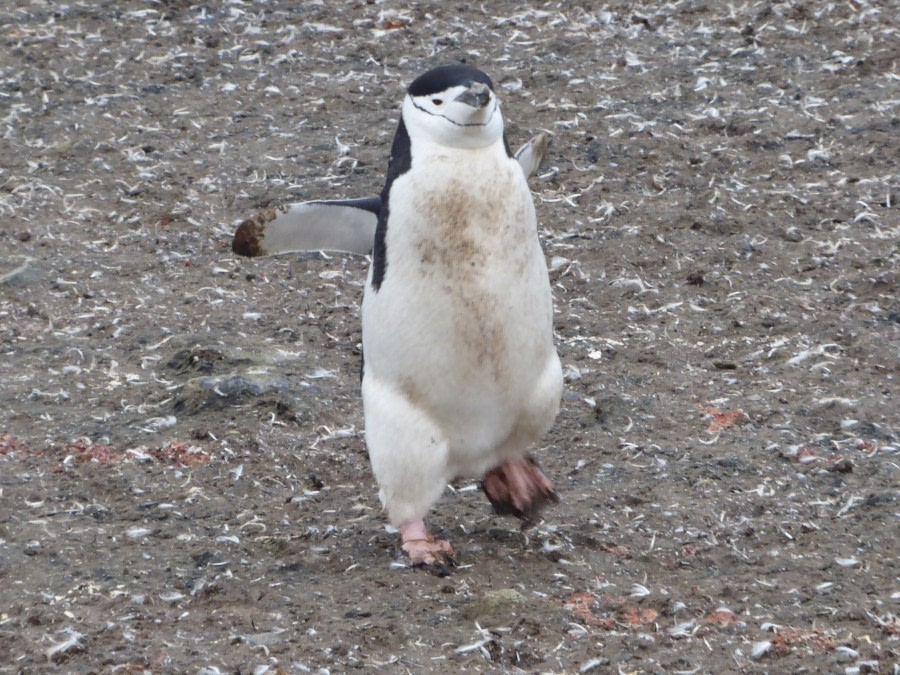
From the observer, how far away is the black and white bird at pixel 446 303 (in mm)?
3871

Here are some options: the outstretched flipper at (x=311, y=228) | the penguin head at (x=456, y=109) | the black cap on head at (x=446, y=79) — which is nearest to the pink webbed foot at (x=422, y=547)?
the outstretched flipper at (x=311, y=228)

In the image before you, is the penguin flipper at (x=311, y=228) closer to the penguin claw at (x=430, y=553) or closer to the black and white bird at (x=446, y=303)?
the black and white bird at (x=446, y=303)

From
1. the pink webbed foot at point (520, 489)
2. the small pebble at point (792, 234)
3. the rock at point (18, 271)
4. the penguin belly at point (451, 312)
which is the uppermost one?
the penguin belly at point (451, 312)

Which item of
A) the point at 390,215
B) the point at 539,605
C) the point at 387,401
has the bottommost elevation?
the point at 539,605

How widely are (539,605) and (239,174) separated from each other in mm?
3876

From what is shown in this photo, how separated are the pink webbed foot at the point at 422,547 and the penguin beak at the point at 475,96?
47.8 inches

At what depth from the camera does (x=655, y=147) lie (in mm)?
6945

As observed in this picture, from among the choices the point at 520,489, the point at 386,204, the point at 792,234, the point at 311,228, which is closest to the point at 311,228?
the point at 311,228

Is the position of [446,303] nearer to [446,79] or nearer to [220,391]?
[446,79]

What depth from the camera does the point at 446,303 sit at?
389 centimetres

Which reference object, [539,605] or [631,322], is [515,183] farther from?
[631,322]

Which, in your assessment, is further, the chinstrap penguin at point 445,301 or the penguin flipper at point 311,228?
the penguin flipper at point 311,228

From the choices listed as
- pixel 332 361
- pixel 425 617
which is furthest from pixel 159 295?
pixel 425 617

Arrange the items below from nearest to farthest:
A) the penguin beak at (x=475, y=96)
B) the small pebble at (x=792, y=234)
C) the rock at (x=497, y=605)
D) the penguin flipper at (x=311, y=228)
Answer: the rock at (x=497, y=605)
the penguin beak at (x=475, y=96)
the penguin flipper at (x=311, y=228)
the small pebble at (x=792, y=234)
